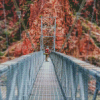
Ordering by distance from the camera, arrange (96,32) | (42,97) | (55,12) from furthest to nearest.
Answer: (96,32), (55,12), (42,97)

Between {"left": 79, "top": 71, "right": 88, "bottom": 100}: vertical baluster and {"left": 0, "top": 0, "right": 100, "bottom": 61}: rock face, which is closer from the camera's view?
{"left": 79, "top": 71, "right": 88, "bottom": 100}: vertical baluster

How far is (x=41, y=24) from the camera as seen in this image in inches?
552

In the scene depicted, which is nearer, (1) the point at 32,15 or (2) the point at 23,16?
(1) the point at 32,15

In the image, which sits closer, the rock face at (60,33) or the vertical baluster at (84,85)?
the vertical baluster at (84,85)

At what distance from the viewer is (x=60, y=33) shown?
14500 millimetres

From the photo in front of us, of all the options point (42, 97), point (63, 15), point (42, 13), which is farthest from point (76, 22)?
point (42, 97)

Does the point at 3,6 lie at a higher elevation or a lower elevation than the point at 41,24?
higher

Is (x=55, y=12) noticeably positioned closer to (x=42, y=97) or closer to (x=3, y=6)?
(x=3, y=6)

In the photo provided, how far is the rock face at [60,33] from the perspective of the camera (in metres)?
14.4

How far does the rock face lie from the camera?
14.4 meters

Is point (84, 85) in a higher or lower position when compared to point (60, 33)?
lower

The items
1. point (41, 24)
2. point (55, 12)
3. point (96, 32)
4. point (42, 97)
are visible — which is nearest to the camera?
point (42, 97)

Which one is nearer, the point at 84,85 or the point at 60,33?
the point at 84,85

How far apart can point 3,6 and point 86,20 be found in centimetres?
1052
